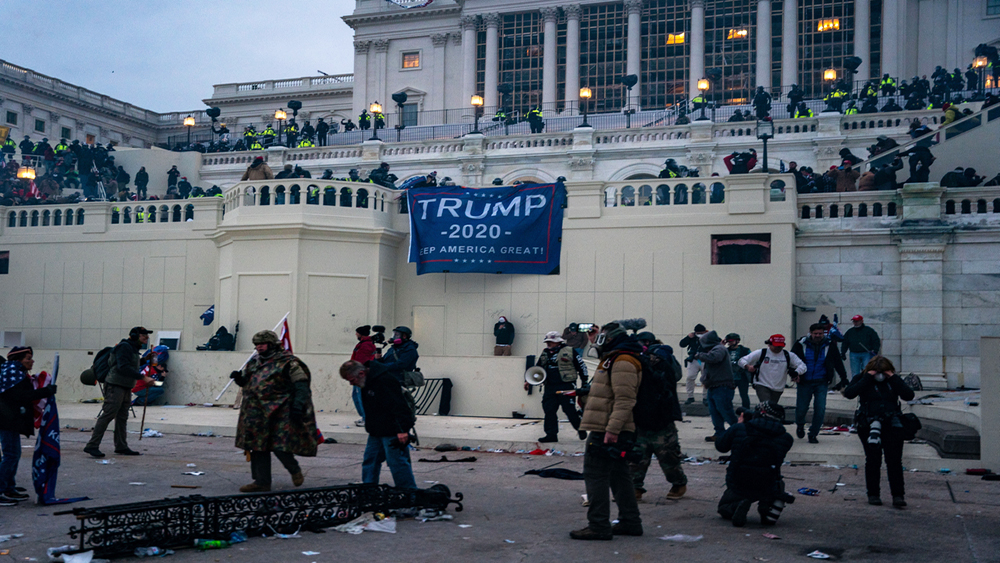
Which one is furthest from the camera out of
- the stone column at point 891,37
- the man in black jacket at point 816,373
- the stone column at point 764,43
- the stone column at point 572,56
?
the stone column at point 572,56

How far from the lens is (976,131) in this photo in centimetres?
2117

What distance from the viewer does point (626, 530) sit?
7.03m

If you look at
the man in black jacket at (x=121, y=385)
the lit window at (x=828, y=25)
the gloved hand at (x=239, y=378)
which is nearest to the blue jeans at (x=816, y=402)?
the gloved hand at (x=239, y=378)

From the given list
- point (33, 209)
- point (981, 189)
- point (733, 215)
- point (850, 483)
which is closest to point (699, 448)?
point (850, 483)

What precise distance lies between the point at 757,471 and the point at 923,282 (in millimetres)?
12435

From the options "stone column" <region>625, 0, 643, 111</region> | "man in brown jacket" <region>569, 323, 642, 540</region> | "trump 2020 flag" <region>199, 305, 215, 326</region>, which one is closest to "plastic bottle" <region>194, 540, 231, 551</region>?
"man in brown jacket" <region>569, 323, 642, 540</region>

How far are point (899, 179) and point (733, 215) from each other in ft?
22.2

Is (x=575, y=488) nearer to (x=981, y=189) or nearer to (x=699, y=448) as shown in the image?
Result: (x=699, y=448)

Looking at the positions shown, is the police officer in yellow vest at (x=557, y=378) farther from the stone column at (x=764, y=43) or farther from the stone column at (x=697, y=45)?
the stone column at (x=764, y=43)

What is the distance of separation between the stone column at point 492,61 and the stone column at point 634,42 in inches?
324

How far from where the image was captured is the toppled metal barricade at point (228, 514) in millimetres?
6148

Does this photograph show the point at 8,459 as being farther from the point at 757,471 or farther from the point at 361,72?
the point at 361,72

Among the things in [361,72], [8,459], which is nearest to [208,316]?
[8,459]

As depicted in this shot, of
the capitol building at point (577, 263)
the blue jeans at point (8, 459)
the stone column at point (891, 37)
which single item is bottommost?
the blue jeans at point (8, 459)
